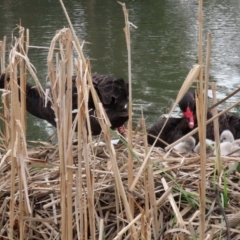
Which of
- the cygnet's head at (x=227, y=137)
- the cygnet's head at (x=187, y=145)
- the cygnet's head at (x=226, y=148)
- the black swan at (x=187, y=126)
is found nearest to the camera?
the cygnet's head at (x=226, y=148)

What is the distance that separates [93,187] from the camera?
6.24ft

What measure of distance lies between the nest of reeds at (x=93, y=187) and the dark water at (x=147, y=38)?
2.19m

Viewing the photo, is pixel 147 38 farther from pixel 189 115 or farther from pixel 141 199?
pixel 141 199

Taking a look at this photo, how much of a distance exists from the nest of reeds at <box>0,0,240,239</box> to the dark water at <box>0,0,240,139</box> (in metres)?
2.19

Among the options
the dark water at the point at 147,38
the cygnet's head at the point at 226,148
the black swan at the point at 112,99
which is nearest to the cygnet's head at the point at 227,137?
the cygnet's head at the point at 226,148

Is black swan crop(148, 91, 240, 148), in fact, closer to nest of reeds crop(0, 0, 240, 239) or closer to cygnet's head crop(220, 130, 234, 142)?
cygnet's head crop(220, 130, 234, 142)

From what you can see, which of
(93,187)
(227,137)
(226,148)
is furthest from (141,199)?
(227,137)

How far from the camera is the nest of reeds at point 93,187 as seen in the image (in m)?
1.75

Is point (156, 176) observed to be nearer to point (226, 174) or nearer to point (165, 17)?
point (226, 174)

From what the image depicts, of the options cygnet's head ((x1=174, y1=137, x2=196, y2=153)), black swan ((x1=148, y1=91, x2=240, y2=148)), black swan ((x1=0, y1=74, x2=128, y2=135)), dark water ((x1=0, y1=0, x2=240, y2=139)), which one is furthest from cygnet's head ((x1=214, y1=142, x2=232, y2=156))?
dark water ((x1=0, y1=0, x2=240, y2=139))

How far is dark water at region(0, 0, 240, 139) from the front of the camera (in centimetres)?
576

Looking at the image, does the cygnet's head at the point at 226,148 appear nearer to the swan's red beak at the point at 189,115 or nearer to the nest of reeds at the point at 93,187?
the nest of reeds at the point at 93,187

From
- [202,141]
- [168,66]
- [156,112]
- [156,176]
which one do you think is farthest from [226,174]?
[168,66]

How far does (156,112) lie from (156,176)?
284 cm
